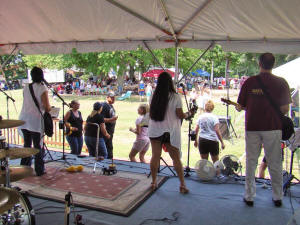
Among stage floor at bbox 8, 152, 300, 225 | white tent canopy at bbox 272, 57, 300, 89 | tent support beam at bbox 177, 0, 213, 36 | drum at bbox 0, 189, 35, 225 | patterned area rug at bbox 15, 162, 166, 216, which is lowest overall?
stage floor at bbox 8, 152, 300, 225

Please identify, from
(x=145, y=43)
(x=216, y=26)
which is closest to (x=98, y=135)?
(x=145, y=43)

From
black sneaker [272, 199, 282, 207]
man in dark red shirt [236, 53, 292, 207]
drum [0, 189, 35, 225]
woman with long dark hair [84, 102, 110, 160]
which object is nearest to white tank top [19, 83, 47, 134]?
woman with long dark hair [84, 102, 110, 160]

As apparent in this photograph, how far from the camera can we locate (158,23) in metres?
4.55

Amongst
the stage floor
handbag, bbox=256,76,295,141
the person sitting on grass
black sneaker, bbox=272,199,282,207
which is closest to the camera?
the stage floor

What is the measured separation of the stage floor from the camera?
3.16 m

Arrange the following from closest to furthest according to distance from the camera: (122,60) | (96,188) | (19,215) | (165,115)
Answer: (19,215) < (165,115) < (96,188) < (122,60)

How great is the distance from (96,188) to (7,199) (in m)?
2.17

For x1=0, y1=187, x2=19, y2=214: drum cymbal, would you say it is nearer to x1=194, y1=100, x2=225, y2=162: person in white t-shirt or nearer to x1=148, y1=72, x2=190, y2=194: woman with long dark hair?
x1=148, y1=72, x2=190, y2=194: woman with long dark hair

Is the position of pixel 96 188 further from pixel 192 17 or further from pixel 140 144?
pixel 192 17

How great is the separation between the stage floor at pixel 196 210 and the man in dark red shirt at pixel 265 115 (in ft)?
1.34

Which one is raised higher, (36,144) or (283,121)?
(283,121)

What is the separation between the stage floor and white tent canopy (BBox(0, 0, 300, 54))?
2352mm

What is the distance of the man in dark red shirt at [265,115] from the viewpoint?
328 cm

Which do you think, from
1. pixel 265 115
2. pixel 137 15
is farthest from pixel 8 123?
pixel 265 115
